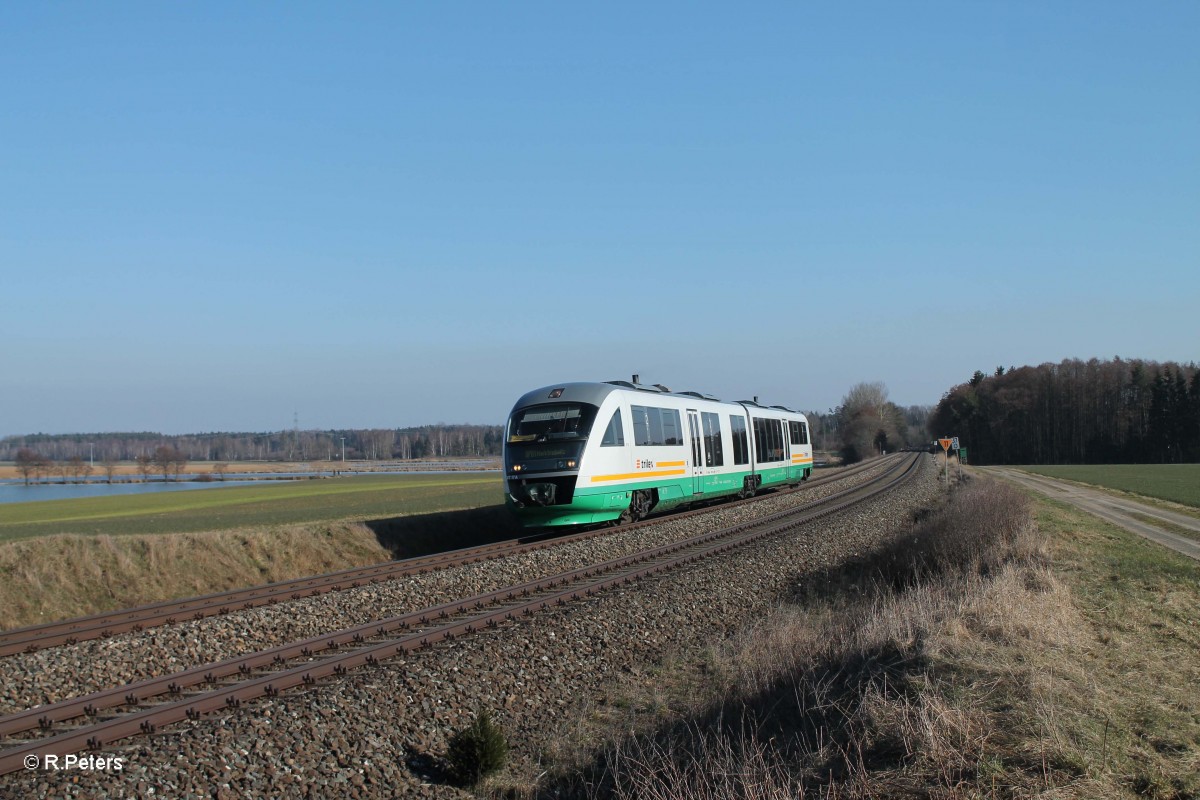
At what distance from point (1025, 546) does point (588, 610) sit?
8745 millimetres

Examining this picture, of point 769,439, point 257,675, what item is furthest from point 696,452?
point 257,675

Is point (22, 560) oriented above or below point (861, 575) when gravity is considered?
above

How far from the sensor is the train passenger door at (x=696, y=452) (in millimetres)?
25078

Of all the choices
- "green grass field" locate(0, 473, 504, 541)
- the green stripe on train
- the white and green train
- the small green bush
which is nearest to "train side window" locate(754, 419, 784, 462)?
the white and green train

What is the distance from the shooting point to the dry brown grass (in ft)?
47.8

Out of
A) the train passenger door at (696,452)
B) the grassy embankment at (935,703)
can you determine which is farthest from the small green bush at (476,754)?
the train passenger door at (696,452)

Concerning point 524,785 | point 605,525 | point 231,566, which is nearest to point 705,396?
point 605,525

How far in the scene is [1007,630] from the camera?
9062mm

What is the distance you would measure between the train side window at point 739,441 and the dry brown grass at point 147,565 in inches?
519

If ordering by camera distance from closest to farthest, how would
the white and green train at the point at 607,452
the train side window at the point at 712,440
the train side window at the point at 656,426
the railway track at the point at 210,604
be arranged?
the railway track at the point at 210,604 < the white and green train at the point at 607,452 < the train side window at the point at 656,426 < the train side window at the point at 712,440

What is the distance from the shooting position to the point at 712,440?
87.7 ft

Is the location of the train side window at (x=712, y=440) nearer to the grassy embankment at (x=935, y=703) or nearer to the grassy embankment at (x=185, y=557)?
the grassy embankment at (x=185, y=557)

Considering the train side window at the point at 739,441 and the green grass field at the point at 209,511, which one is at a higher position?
the train side window at the point at 739,441

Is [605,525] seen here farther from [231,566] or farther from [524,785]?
[524,785]
